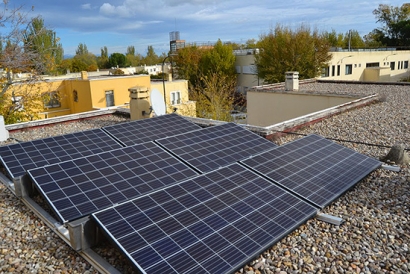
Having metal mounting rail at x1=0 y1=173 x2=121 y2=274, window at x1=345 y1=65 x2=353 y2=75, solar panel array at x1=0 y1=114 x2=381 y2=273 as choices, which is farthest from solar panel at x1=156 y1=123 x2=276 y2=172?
window at x1=345 y1=65 x2=353 y2=75

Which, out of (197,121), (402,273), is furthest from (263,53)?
(402,273)

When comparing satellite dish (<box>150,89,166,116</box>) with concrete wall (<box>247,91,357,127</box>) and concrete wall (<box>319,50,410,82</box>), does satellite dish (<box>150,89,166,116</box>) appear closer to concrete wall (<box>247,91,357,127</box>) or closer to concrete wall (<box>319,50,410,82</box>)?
concrete wall (<box>247,91,357,127</box>)

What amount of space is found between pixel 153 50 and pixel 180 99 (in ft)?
227

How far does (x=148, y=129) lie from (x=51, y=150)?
286cm

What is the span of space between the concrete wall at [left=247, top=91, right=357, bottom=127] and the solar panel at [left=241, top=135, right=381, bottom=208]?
9385mm

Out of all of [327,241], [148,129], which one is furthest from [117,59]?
[327,241]

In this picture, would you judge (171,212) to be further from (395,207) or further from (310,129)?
(310,129)

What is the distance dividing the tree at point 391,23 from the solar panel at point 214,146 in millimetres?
61054

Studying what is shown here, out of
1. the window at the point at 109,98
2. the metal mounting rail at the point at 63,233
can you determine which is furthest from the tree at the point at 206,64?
the metal mounting rail at the point at 63,233

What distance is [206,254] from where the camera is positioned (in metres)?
3.85

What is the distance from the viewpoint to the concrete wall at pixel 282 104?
1640 centimetres

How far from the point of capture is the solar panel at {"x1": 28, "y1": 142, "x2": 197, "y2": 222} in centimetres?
496

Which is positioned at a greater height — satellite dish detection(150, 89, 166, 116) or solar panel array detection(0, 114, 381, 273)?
satellite dish detection(150, 89, 166, 116)

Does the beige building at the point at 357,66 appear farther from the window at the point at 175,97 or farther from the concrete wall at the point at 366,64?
the window at the point at 175,97
